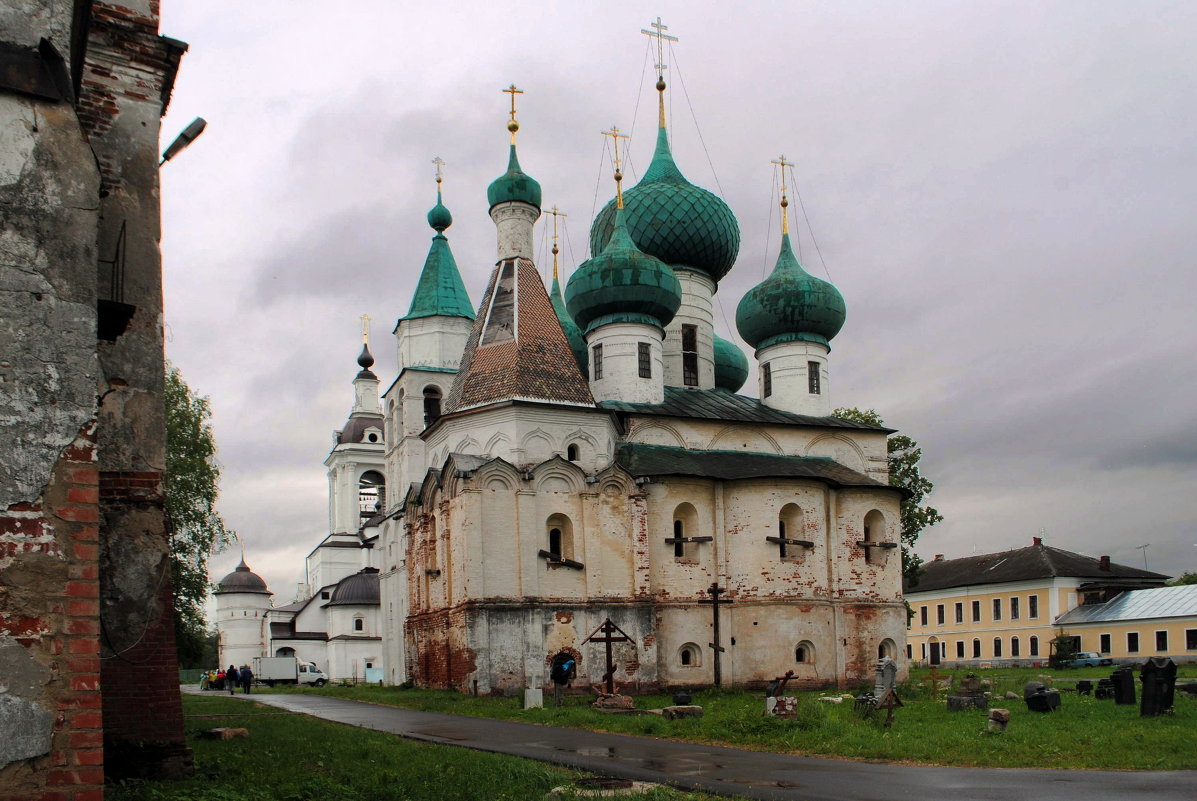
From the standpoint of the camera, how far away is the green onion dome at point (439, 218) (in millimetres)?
35500

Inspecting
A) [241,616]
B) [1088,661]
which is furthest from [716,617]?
[241,616]

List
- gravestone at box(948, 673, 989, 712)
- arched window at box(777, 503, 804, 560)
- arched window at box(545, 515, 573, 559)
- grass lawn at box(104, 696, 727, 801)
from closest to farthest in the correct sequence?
grass lawn at box(104, 696, 727, 801) < gravestone at box(948, 673, 989, 712) < arched window at box(545, 515, 573, 559) < arched window at box(777, 503, 804, 560)

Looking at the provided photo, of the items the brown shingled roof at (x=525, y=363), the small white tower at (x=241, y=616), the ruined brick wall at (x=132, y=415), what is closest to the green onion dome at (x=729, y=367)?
the brown shingled roof at (x=525, y=363)

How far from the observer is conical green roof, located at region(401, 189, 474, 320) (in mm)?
33812

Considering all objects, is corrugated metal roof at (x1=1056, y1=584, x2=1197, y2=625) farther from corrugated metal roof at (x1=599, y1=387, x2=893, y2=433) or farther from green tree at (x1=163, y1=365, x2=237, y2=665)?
green tree at (x1=163, y1=365, x2=237, y2=665)

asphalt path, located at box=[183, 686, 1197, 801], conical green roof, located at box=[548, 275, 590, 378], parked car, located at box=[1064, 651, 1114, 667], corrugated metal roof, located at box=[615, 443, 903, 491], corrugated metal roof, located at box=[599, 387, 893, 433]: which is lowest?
parked car, located at box=[1064, 651, 1114, 667]

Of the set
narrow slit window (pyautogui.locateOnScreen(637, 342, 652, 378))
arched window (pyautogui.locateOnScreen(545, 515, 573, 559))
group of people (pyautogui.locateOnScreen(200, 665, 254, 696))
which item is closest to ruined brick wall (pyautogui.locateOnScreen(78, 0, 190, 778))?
arched window (pyautogui.locateOnScreen(545, 515, 573, 559))

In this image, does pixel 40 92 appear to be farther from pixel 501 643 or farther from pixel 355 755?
pixel 501 643

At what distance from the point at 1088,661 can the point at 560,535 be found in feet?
81.9

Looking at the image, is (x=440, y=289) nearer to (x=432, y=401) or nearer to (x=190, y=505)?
(x=432, y=401)

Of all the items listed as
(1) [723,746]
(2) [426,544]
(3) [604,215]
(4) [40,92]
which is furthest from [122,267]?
(3) [604,215]

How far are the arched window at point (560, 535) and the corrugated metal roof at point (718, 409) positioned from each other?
322cm

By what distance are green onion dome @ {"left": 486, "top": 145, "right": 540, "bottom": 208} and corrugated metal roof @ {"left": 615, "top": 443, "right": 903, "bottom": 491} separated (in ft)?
22.0

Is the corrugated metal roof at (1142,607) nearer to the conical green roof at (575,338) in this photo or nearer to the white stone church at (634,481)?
the white stone church at (634,481)
